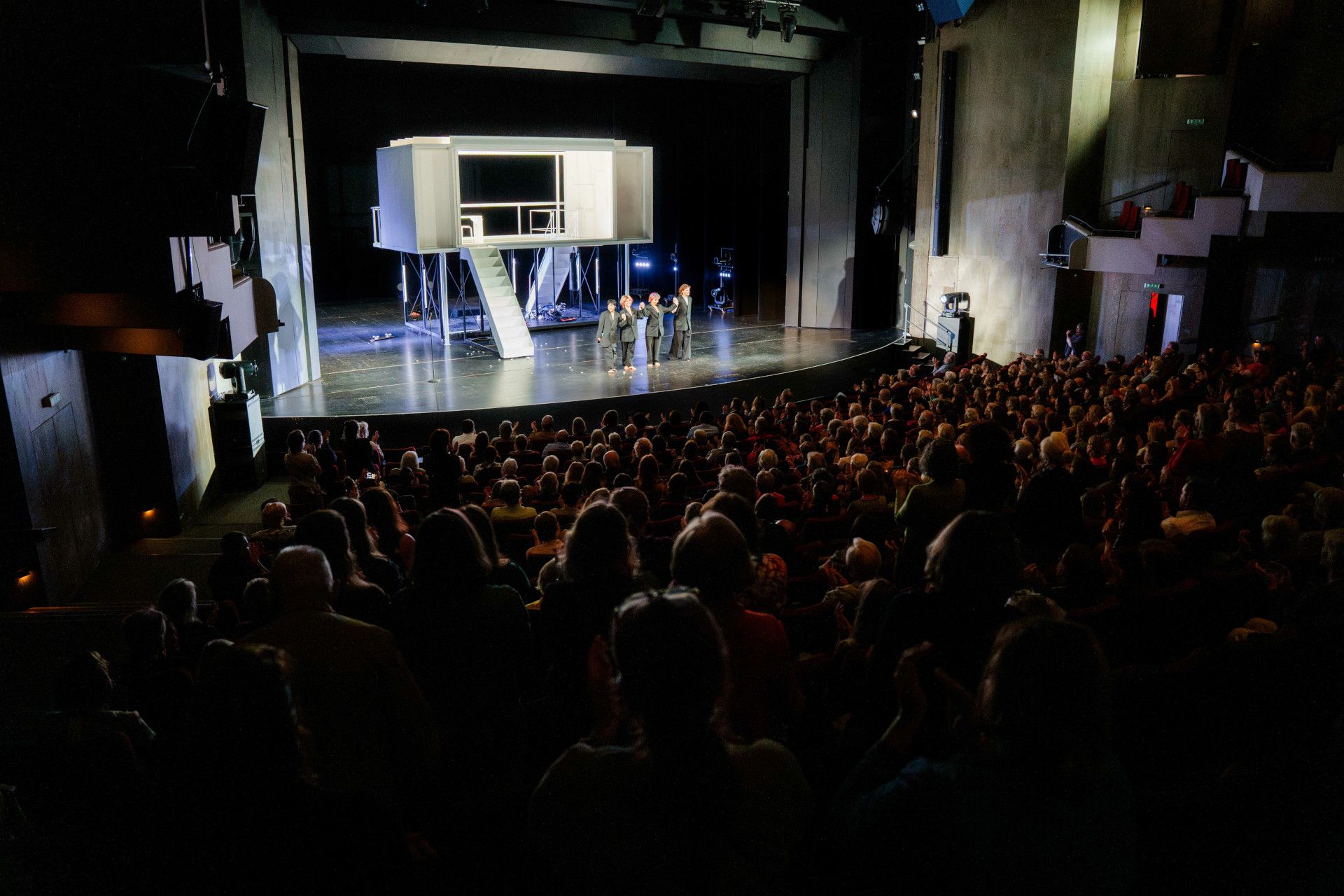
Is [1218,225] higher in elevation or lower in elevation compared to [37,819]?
higher

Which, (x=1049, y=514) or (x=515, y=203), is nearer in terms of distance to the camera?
(x=1049, y=514)

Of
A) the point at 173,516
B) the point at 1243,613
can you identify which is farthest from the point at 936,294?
the point at 1243,613

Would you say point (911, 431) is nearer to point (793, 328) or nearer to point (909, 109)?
point (793, 328)

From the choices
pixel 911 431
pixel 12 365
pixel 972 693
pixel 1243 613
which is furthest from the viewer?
pixel 911 431

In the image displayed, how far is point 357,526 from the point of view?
3512 millimetres

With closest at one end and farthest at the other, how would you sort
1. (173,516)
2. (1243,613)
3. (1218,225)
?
(1243,613) → (173,516) → (1218,225)

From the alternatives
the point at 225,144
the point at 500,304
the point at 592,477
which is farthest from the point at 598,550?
the point at 500,304

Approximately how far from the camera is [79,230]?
253 inches

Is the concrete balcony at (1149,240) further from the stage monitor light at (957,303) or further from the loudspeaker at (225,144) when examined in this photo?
the loudspeaker at (225,144)

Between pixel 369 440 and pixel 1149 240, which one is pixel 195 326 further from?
pixel 1149 240

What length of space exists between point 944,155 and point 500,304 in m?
8.68

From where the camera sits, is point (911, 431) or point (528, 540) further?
point (911, 431)

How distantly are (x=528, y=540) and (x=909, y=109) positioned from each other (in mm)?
15603

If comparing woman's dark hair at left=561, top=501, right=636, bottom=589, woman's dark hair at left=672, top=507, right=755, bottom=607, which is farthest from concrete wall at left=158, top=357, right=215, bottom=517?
woman's dark hair at left=672, top=507, right=755, bottom=607
